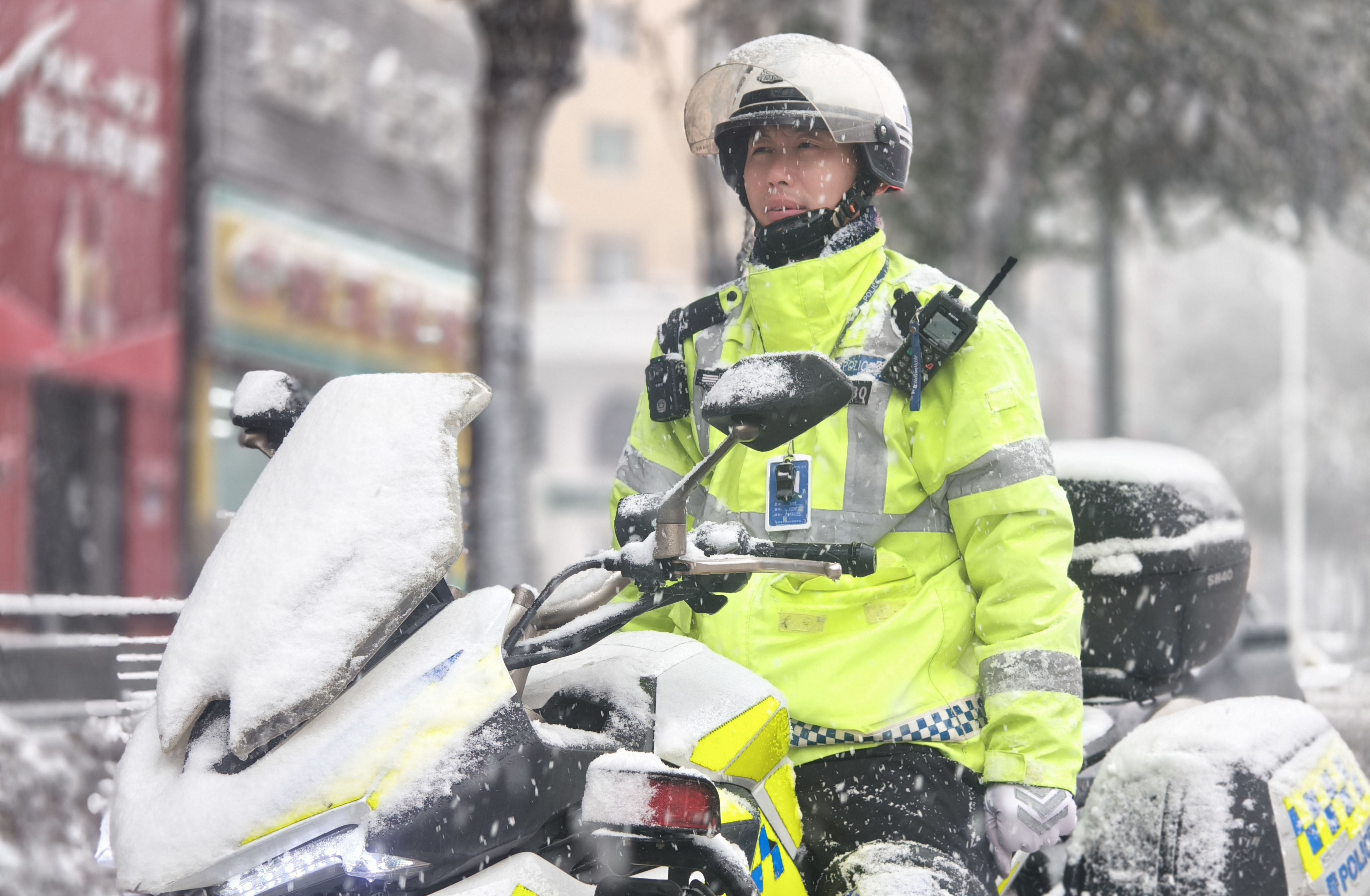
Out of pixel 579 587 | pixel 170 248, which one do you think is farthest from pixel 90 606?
pixel 170 248

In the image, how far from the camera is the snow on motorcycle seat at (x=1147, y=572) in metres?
3.28

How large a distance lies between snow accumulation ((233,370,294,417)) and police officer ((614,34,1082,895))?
2.51 feet

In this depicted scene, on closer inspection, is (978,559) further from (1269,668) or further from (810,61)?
(1269,668)

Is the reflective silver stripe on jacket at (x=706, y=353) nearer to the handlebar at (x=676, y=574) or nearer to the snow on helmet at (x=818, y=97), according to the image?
the snow on helmet at (x=818, y=97)

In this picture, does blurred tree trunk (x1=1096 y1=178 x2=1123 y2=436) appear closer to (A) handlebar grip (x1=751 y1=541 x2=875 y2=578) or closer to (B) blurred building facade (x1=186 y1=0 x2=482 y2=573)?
(B) blurred building facade (x1=186 y1=0 x2=482 y2=573)

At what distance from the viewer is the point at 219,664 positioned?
208 cm

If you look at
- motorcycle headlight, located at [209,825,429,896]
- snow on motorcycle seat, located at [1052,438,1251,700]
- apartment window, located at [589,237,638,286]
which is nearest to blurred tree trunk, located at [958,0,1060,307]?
snow on motorcycle seat, located at [1052,438,1251,700]

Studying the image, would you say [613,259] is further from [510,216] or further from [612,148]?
[510,216]

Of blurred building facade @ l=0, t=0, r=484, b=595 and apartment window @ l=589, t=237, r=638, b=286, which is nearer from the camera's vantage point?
blurred building facade @ l=0, t=0, r=484, b=595

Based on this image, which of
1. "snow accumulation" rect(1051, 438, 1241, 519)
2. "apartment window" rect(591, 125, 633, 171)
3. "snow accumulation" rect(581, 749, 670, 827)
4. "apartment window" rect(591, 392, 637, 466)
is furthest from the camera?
"apartment window" rect(591, 125, 633, 171)

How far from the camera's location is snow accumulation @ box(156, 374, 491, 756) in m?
2.02

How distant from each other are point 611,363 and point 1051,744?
37455mm

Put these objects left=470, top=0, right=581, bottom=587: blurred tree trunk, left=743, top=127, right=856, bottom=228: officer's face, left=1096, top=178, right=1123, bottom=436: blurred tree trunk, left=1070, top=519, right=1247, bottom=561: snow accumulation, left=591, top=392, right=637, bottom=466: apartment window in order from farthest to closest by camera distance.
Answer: left=591, top=392, right=637, bottom=466: apartment window
left=1096, top=178, right=1123, bottom=436: blurred tree trunk
left=470, top=0, right=581, bottom=587: blurred tree trunk
left=1070, top=519, right=1247, bottom=561: snow accumulation
left=743, top=127, right=856, bottom=228: officer's face

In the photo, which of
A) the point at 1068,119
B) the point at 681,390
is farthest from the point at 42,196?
the point at 681,390
